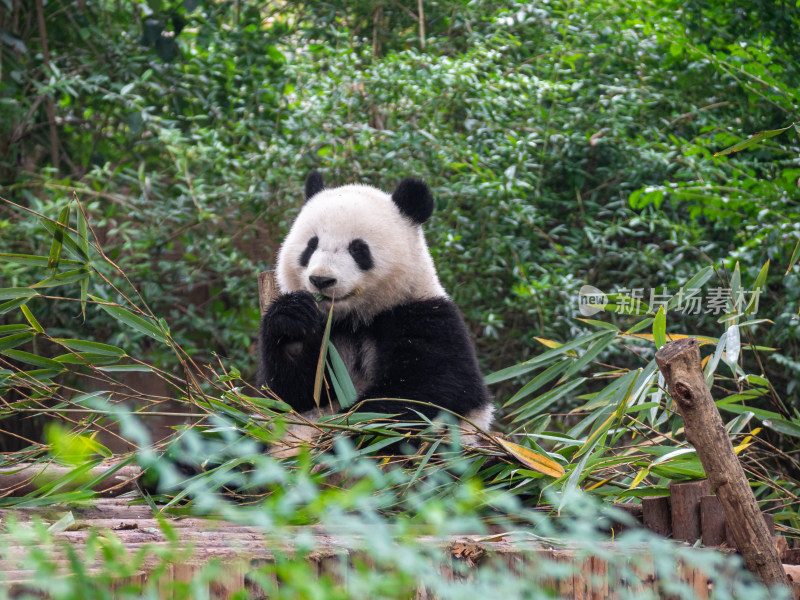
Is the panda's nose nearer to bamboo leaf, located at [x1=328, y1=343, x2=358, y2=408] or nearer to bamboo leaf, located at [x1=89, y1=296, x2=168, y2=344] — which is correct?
bamboo leaf, located at [x1=328, y1=343, x2=358, y2=408]

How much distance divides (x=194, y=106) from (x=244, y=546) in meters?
3.73

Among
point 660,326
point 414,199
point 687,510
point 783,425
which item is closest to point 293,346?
point 414,199

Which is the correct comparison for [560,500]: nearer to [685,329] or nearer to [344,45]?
[685,329]

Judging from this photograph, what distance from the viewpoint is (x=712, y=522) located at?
4.89ft

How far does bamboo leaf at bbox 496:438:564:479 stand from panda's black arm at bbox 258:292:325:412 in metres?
0.72

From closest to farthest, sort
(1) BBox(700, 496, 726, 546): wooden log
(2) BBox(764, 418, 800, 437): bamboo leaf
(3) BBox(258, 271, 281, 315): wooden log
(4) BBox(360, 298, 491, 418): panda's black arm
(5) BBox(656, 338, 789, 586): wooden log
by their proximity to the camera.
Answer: (5) BBox(656, 338, 789, 586): wooden log, (1) BBox(700, 496, 726, 546): wooden log, (2) BBox(764, 418, 800, 437): bamboo leaf, (4) BBox(360, 298, 491, 418): panda's black arm, (3) BBox(258, 271, 281, 315): wooden log

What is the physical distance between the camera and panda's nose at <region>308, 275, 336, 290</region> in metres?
2.18

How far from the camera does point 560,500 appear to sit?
1.46 m

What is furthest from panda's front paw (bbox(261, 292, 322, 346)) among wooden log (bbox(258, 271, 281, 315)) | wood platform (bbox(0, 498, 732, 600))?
wood platform (bbox(0, 498, 732, 600))

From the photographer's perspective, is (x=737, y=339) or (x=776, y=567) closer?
(x=776, y=567)

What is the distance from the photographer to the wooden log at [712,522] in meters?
1.49

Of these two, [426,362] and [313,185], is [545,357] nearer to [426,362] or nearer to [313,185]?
[426,362]

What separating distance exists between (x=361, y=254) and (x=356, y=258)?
22 millimetres

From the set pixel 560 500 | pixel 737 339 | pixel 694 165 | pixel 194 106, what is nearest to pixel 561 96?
pixel 694 165
